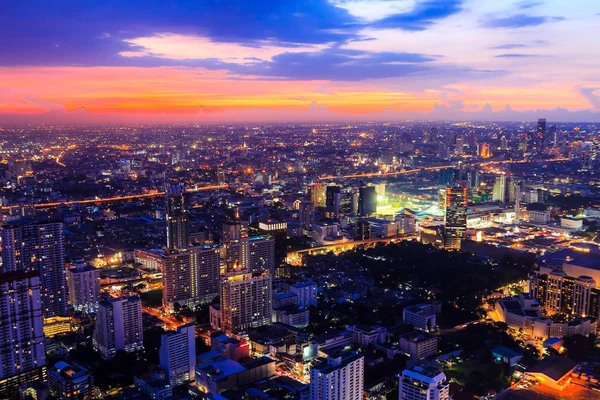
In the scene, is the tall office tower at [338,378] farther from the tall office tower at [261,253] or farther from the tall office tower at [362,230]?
the tall office tower at [362,230]

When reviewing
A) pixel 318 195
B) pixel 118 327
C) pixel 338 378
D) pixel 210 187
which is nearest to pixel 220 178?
pixel 210 187

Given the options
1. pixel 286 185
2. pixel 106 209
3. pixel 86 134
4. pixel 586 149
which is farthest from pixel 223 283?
pixel 86 134

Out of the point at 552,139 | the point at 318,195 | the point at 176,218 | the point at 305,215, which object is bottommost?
the point at 305,215

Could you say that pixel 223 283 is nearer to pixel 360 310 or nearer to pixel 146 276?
pixel 360 310

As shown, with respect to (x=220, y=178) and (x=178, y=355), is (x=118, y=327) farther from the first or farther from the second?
(x=220, y=178)

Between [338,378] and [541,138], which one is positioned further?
[541,138]

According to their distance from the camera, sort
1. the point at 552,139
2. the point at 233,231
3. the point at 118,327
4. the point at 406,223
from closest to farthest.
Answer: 1. the point at 118,327
2. the point at 233,231
3. the point at 406,223
4. the point at 552,139
